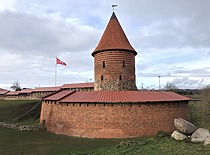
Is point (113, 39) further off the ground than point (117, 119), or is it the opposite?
point (113, 39)

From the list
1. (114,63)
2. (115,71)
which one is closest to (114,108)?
(115,71)

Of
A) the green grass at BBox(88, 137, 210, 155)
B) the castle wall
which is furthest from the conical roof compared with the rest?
the green grass at BBox(88, 137, 210, 155)

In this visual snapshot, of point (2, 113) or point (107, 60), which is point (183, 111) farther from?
point (2, 113)

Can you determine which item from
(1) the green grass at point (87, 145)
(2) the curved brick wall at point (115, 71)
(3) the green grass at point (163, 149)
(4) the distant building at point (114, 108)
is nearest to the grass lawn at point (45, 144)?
(1) the green grass at point (87, 145)

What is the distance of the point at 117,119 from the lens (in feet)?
53.5

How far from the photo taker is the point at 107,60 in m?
20.1

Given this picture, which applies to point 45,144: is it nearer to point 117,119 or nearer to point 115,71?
point 117,119

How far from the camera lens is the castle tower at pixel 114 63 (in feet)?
65.4

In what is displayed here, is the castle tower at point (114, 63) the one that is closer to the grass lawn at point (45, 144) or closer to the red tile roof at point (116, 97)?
the red tile roof at point (116, 97)

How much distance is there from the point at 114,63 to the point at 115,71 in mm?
663

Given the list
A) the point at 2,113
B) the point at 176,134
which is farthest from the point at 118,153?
the point at 2,113

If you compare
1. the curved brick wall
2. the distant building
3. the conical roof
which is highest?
the conical roof

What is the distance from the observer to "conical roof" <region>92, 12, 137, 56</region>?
20.1m

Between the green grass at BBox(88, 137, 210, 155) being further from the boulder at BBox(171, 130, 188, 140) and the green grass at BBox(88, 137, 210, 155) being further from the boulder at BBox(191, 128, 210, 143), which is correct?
the boulder at BBox(191, 128, 210, 143)
